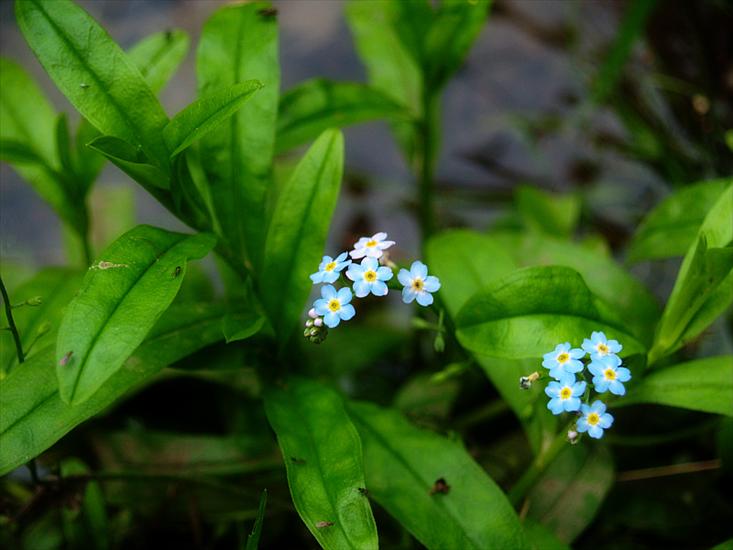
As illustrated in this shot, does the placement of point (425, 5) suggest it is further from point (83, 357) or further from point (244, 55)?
point (83, 357)

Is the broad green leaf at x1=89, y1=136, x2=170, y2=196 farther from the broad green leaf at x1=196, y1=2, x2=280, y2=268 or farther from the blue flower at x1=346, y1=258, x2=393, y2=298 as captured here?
the blue flower at x1=346, y1=258, x2=393, y2=298

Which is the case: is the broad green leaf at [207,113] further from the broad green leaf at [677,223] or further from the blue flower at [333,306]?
the broad green leaf at [677,223]

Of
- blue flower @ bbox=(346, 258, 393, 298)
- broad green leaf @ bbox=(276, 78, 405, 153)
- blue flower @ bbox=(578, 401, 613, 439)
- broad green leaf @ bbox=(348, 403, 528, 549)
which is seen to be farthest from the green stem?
broad green leaf @ bbox=(276, 78, 405, 153)

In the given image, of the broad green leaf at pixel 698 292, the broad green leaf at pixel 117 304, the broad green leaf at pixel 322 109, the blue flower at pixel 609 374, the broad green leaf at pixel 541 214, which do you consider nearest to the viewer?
the broad green leaf at pixel 117 304

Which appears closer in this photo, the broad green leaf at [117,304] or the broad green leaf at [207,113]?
the broad green leaf at [117,304]

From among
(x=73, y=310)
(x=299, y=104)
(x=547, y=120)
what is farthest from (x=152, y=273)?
(x=547, y=120)

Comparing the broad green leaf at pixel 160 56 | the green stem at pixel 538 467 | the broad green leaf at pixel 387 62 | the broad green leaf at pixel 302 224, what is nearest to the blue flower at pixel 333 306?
the broad green leaf at pixel 302 224
